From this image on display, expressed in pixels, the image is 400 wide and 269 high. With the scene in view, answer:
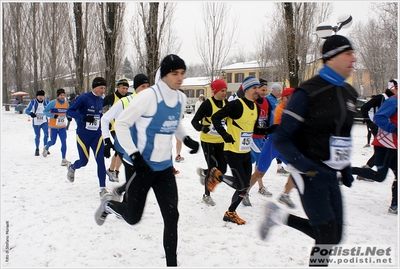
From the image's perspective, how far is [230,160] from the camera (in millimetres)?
4492

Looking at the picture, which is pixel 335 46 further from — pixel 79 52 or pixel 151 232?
pixel 79 52

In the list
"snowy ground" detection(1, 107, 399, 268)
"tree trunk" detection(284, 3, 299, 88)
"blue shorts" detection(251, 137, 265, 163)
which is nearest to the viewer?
"snowy ground" detection(1, 107, 399, 268)

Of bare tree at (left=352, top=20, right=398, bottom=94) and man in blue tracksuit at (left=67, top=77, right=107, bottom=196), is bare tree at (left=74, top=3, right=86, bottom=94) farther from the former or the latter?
bare tree at (left=352, top=20, right=398, bottom=94)

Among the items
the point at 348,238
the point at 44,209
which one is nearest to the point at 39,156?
the point at 44,209

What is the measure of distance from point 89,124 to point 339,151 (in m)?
4.61

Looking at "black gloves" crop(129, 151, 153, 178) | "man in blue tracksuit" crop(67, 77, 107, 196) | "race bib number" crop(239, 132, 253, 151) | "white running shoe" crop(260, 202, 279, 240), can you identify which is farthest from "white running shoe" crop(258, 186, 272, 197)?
"black gloves" crop(129, 151, 153, 178)

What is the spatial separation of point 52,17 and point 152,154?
2924 cm

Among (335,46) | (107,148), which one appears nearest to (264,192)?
(107,148)

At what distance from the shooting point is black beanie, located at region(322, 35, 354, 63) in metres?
2.50

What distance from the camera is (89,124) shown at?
5793 mm

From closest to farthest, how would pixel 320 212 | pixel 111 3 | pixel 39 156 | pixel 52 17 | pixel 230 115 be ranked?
pixel 320 212 → pixel 230 115 → pixel 39 156 → pixel 111 3 → pixel 52 17

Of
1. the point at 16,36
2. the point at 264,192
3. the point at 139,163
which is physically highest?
the point at 16,36

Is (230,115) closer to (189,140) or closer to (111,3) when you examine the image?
(189,140)

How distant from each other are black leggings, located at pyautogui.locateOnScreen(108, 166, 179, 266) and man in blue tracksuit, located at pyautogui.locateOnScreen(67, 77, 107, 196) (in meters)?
2.74
